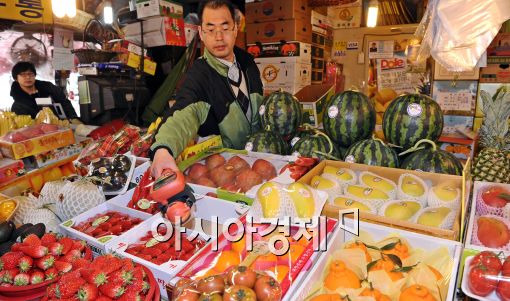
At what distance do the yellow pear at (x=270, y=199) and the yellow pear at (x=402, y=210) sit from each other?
0.43 meters

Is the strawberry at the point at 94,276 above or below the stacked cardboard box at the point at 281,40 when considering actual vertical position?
below

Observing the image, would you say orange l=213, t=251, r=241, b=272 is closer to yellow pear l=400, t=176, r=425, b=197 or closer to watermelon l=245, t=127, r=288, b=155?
yellow pear l=400, t=176, r=425, b=197

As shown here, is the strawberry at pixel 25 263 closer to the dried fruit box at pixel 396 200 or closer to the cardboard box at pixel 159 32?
the dried fruit box at pixel 396 200

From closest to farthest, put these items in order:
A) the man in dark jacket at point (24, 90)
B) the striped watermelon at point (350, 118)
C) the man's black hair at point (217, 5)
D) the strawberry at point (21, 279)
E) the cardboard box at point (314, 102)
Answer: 1. the strawberry at point (21, 279)
2. the striped watermelon at point (350, 118)
3. the man's black hair at point (217, 5)
4. the cardboard box at point (314, 102)
5. the man in dark jacket at point (24, 90)

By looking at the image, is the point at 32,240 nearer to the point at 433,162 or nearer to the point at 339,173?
the point at 339,173

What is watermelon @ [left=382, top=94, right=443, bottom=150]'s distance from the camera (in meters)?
1.74

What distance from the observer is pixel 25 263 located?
3.81 feet

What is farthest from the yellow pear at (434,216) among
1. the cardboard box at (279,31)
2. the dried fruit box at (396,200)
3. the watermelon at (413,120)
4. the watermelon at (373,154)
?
the cardboard box at (279,31)

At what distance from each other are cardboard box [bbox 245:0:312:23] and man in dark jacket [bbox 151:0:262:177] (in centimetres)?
257

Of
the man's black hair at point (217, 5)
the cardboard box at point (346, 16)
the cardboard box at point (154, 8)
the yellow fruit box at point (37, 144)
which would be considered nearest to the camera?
the man's black hair at point (217, 5)

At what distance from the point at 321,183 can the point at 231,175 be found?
1.54 ft

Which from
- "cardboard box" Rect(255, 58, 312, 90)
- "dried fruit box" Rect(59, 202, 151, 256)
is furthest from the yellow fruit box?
"cardboard box" Rect(255, 58, 312, 90)

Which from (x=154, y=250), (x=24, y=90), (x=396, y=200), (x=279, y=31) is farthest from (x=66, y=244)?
(x=279, y=31)

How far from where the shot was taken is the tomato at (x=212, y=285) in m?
0.87
